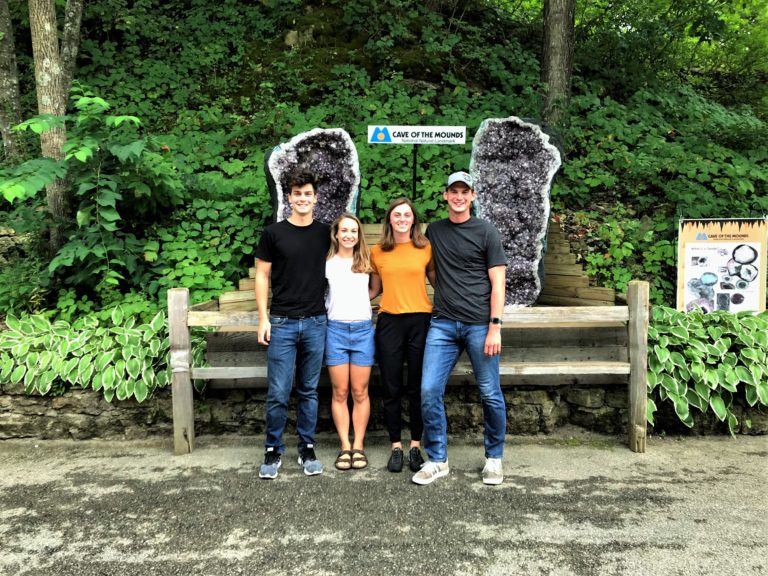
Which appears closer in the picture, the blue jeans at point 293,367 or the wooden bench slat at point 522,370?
the blue jeans at point 293,367

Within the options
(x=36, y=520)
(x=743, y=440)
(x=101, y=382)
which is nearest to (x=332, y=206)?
(x=101, y=382)

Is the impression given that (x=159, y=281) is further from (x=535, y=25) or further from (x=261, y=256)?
(x=535, y=25)

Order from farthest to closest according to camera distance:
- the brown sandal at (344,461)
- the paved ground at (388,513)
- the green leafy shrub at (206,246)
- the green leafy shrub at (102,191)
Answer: the green leafy shrub at (206,246) → the green leafy shrub at (102,191) → the brown sandal at (344,461) → the paved ground at (388,513)

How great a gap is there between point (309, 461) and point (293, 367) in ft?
2.22

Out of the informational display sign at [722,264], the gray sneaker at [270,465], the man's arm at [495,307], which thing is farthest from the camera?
the informational display sign at [722,264]

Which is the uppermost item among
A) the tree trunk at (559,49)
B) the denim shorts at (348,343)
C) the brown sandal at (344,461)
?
the tree trunk at (559,49)

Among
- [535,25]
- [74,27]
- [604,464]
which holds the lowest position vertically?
[604,464]

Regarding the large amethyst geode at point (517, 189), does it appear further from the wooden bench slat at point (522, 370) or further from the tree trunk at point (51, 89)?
the tree trunk at point (51, 89)

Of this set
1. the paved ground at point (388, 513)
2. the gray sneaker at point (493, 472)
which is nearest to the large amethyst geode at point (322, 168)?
the paved ground at point (388, 513)

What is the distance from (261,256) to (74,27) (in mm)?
5093

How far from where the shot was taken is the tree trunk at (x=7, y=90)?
612 centimetres

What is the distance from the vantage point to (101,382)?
4.38 m

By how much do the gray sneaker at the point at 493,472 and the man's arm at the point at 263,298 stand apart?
5.66ft

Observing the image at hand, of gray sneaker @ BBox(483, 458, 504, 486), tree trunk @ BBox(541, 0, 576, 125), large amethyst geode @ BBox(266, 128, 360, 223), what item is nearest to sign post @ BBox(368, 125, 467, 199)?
large amethyst geode @ BBox(266, 128, 360, 223)
